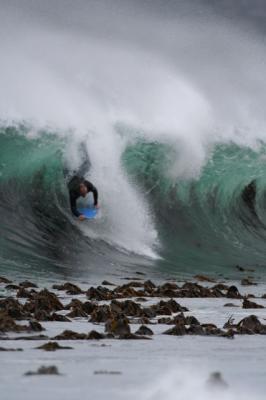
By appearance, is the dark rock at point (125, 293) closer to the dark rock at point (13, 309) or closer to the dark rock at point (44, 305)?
the dark rock at point (44, 305)

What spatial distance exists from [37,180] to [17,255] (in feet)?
17.3

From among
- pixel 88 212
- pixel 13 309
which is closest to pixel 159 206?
pixel 88 212

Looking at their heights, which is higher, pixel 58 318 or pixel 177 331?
pixel 177 331

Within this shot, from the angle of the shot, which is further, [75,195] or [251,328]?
[75,195]

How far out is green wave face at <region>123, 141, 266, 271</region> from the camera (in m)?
20.2

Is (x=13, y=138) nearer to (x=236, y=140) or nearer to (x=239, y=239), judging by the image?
(x=239, y=239)

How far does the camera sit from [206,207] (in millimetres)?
24484

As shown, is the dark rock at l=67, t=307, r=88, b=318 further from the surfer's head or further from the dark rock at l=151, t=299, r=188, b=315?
the surfer's head

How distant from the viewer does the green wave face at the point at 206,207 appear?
20.2 metres

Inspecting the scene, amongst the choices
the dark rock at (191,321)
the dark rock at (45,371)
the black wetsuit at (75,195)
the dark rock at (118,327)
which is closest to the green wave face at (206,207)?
the black wetsuit at (75,195)

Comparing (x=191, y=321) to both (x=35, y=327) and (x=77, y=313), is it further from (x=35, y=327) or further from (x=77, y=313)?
(x=35, y=327)

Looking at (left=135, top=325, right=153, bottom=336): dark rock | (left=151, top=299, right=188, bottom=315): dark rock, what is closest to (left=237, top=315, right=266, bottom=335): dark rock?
(left=135, top=325, right=153, bottom=336): dark rock

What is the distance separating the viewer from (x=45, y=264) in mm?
15539

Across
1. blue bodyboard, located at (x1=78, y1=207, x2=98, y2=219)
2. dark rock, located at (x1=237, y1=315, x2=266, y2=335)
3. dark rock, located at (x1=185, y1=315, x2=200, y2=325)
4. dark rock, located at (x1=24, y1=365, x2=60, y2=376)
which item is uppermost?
blue bodyboard, located at (x1=78, y1=207, x2=98, y2=219)
